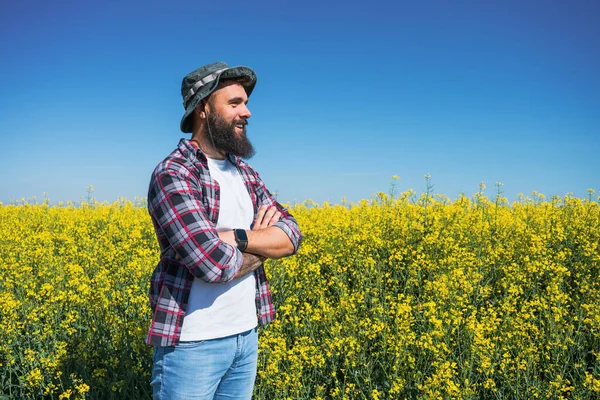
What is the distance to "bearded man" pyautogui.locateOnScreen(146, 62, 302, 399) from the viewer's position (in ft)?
5.62

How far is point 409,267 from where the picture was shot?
4.41m

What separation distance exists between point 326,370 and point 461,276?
1498 millimetres

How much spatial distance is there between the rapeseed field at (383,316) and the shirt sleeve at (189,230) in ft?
4.86

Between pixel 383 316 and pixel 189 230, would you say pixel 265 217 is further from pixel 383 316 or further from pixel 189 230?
pixel 383 316

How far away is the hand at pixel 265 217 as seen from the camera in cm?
208

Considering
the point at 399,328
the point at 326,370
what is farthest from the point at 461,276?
the point at 326,370

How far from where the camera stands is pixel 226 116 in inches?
78.2

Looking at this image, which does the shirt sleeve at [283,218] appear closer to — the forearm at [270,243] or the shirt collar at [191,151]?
the forearm at [270,243]

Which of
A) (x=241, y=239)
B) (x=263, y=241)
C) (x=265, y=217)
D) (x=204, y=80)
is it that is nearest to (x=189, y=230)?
(x=241, y=239)

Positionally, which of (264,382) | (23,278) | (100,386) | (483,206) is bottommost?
(100,386)

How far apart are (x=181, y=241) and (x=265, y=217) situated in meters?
0.52

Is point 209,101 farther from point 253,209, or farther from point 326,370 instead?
point 326,370

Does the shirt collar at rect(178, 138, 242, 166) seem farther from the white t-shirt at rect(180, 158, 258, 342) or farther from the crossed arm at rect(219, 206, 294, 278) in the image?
the crossed arm at rect(219, 206, 294, 278)

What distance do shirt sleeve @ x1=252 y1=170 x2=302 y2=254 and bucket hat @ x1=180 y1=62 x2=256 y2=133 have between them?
514 mm
